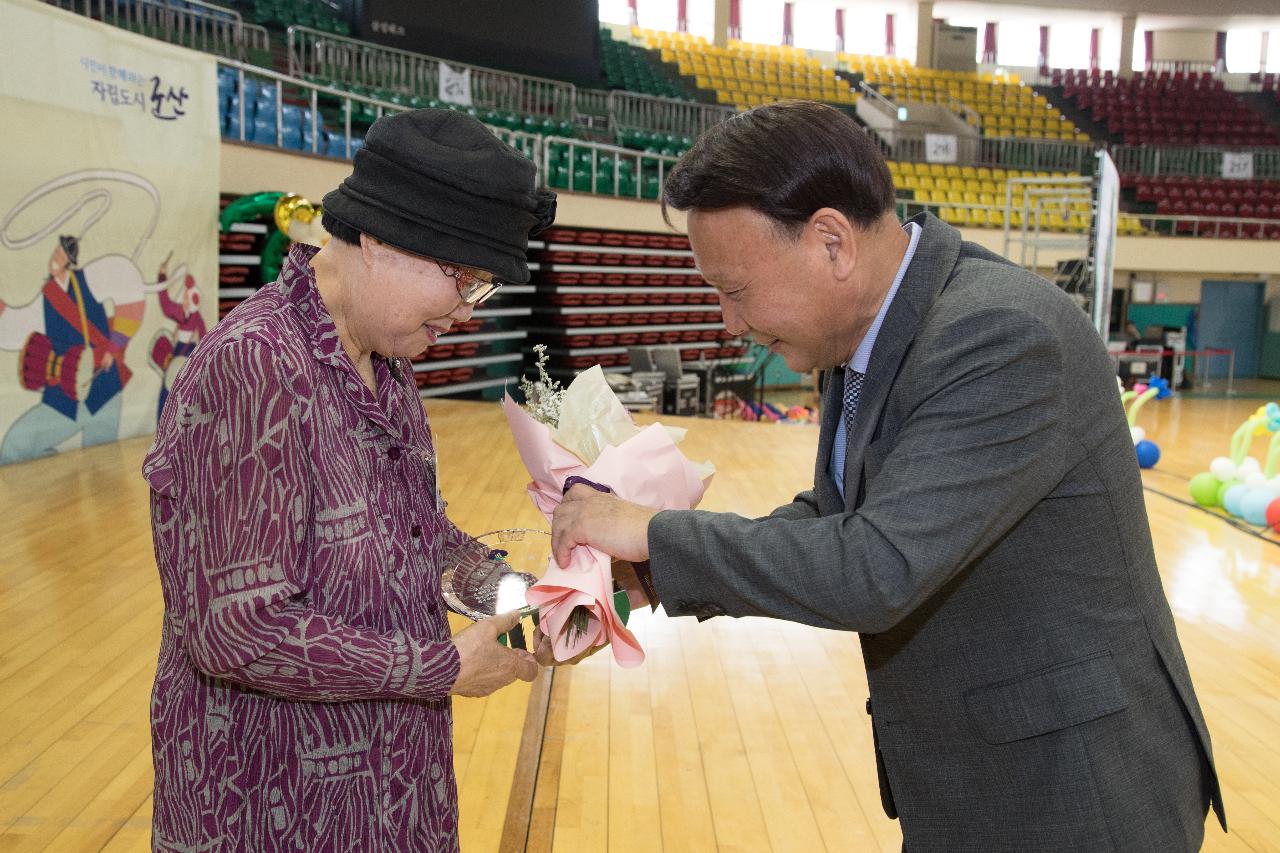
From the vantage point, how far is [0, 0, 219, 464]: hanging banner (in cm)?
559

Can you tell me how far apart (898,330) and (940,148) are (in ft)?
57.9

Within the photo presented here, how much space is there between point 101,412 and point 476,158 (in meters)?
6.33

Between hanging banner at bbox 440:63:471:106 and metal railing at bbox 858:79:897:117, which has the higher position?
metal railing at bbox 858:79:897:117

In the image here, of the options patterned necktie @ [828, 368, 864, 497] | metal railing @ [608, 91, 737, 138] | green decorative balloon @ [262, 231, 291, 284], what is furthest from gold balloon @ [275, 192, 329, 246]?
metal railing @ [608, 91, 737, 138]

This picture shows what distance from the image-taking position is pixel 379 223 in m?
1.07

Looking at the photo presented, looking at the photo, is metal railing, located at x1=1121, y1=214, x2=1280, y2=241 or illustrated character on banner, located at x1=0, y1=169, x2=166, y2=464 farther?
metal railing, located at x1=1121, y1=214, x2=1280, y2=241

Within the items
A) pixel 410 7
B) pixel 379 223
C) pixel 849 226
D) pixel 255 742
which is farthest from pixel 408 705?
pixel 410 7

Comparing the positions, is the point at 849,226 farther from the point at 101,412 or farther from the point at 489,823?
the point at 101,412

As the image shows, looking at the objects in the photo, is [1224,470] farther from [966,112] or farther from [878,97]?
[966,112]

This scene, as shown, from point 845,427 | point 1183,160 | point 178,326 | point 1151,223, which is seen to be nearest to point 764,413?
point 178,326

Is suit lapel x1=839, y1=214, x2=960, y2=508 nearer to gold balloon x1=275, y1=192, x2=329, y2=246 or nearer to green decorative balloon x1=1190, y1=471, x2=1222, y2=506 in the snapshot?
gold balloon x1=275, y1=192, x2=329, y2=246

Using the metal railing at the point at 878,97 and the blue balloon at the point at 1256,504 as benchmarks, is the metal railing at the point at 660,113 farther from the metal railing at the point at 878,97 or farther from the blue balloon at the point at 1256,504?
the blue balloon at the point at 1256,504

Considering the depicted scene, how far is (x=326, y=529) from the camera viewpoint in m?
1.10

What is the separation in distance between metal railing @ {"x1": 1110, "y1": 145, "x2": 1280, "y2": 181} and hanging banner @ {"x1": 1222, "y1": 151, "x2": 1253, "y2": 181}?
0.18m
